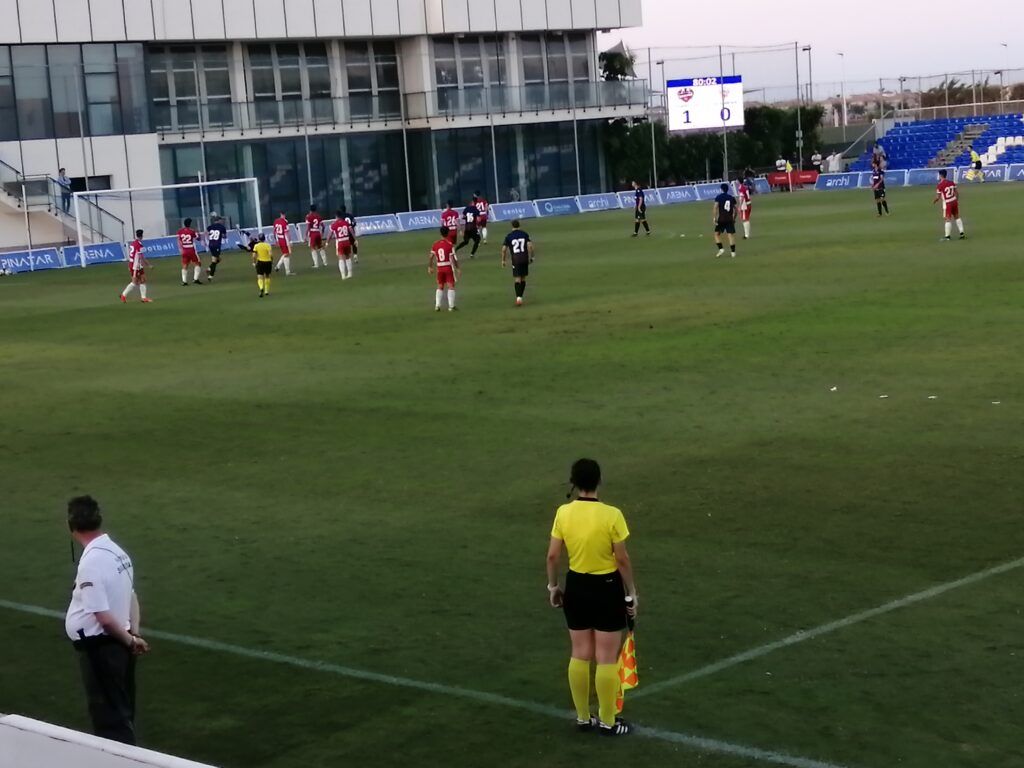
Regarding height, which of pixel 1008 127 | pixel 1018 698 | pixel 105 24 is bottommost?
pixel 1018 698

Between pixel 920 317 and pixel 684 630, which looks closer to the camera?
pixel 684 630

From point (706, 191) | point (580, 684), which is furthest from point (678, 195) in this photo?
point (580, 684)

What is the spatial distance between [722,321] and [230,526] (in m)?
14.4

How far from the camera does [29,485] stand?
Result: 17.1m

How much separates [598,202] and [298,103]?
573 inches

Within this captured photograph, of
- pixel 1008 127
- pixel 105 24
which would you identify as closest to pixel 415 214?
pixel 105 24

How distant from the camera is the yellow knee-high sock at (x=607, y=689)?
882 cm

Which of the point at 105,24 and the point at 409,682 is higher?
the point at 105,24

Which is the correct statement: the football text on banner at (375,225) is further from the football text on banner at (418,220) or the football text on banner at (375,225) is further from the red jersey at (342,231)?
the red jersey at (342,231)

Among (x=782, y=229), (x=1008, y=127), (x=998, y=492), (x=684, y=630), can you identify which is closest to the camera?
(x=684, y=630)

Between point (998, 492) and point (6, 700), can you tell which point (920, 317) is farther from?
point (6, 700)

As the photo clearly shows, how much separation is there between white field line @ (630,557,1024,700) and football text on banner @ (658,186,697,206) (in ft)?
203

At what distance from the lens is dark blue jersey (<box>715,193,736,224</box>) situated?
39.1 m

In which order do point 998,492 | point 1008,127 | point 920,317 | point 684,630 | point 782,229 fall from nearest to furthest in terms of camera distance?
point 684,630 < point 998,492 < point 920,317 < point 782,229 < point 1008,127
